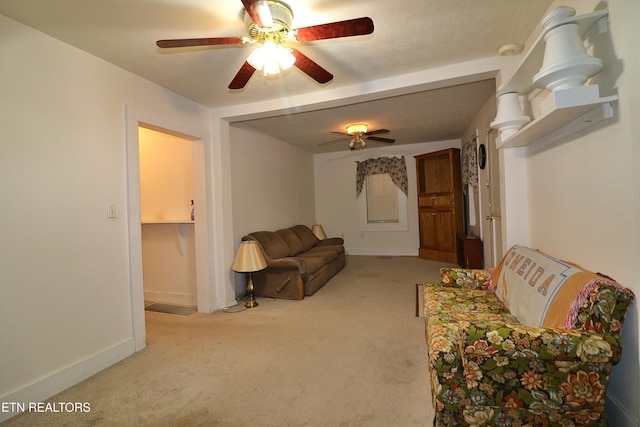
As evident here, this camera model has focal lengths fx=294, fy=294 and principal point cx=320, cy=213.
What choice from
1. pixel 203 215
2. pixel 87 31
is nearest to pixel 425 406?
pixel 203 215

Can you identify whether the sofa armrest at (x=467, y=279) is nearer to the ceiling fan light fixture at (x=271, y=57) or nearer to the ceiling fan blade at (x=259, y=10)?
the ceiling fan light fixture at (x=271, y=57)

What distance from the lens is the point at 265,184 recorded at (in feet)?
15.2

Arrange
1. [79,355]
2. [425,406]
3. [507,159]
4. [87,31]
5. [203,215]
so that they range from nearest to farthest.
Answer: [425,406], [87,31], [79,355], [507,159], [203,215]

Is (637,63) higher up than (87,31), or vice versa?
(87,31)

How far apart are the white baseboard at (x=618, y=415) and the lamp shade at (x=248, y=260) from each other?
9.49ft

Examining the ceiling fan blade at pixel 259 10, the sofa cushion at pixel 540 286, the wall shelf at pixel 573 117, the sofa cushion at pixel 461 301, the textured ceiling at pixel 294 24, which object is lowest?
the sofa cushion at pixel 461 301

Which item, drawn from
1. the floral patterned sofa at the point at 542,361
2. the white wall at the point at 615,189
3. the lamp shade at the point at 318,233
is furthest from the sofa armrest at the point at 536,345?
the lamp shade at the point at 318,233

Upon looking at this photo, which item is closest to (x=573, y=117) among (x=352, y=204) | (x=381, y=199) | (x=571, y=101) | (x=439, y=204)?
(x=571, y=101)

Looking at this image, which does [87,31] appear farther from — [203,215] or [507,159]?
[507,159]

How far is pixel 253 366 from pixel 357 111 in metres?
3.08

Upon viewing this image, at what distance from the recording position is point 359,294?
3.71 metres

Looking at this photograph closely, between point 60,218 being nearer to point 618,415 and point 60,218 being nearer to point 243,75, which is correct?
point 243,75

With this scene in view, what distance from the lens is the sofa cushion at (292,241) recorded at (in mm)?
4406

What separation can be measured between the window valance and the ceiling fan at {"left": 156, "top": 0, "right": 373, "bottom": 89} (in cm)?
457
